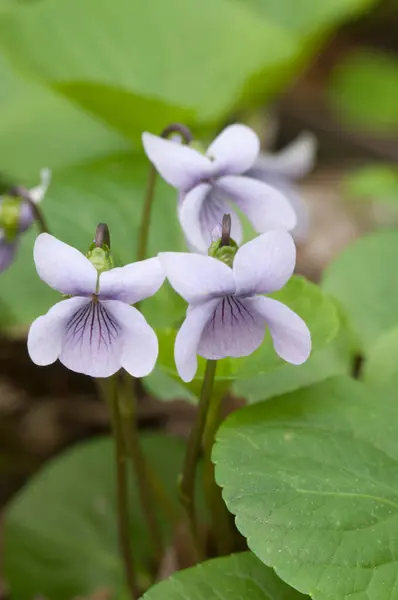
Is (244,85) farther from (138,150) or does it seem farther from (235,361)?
(235,361)

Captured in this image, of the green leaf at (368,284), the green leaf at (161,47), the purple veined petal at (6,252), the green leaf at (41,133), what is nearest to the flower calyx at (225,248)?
the purple veined petal at (6,252)

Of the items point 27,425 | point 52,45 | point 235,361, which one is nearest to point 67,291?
point 235,361

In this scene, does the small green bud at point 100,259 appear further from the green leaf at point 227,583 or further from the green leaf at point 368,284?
the green leaf at point 368,284

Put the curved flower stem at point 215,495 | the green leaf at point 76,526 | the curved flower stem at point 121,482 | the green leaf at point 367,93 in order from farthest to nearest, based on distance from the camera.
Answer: the green leaf at point 367,93
the green leaf at point 76,526
the curved flower stem at point 215,495
the curved flower stem at point 121,482

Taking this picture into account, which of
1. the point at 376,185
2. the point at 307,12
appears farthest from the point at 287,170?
the point at 307,12

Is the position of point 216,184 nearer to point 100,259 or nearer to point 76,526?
point 100,259

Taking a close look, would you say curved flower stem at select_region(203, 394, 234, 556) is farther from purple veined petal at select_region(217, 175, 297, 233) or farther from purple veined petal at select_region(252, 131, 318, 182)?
purple veined petal at select_region(252, 131, 318, 182)
